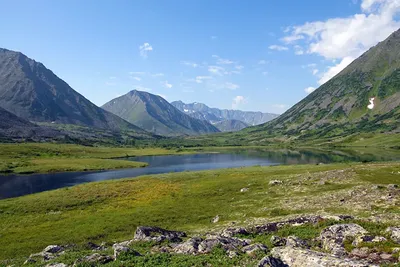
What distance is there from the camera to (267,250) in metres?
22.4

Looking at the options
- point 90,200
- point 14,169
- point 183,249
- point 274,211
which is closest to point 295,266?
point 183,249

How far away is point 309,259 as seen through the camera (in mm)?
18391

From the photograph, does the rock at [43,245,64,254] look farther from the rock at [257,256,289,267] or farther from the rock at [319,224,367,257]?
the rock at [319,224,367,257]

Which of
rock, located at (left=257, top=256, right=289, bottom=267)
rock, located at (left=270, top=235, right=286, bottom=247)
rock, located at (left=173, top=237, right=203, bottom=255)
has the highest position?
rock, located at (left=257, top=256, right=289, bottom=267)

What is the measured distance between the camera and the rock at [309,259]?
17.2 metres

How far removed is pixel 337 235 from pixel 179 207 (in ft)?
123

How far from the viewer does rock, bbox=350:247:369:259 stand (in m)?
20.5

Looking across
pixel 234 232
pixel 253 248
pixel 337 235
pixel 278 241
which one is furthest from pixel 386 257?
pixel 234 232

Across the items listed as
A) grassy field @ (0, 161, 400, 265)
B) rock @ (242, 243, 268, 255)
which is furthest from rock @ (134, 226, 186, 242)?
grassy field @ (0, 161, 400, 265)

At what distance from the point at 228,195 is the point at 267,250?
146 feet

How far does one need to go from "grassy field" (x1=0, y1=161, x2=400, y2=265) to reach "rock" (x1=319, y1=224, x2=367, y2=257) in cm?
914

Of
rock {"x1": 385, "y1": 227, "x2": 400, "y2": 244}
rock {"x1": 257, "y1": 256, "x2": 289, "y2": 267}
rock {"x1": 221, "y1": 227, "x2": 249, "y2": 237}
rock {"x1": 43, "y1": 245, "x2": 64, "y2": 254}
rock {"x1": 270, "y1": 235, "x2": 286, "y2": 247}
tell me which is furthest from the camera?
rock {"x1": 43, "y1": 245, "x2": 64, "y2": 254}

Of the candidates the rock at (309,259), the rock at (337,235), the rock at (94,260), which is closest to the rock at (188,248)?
the rock at (94,260)

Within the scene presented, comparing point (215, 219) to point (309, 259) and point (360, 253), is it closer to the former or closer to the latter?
point (360, 253)
